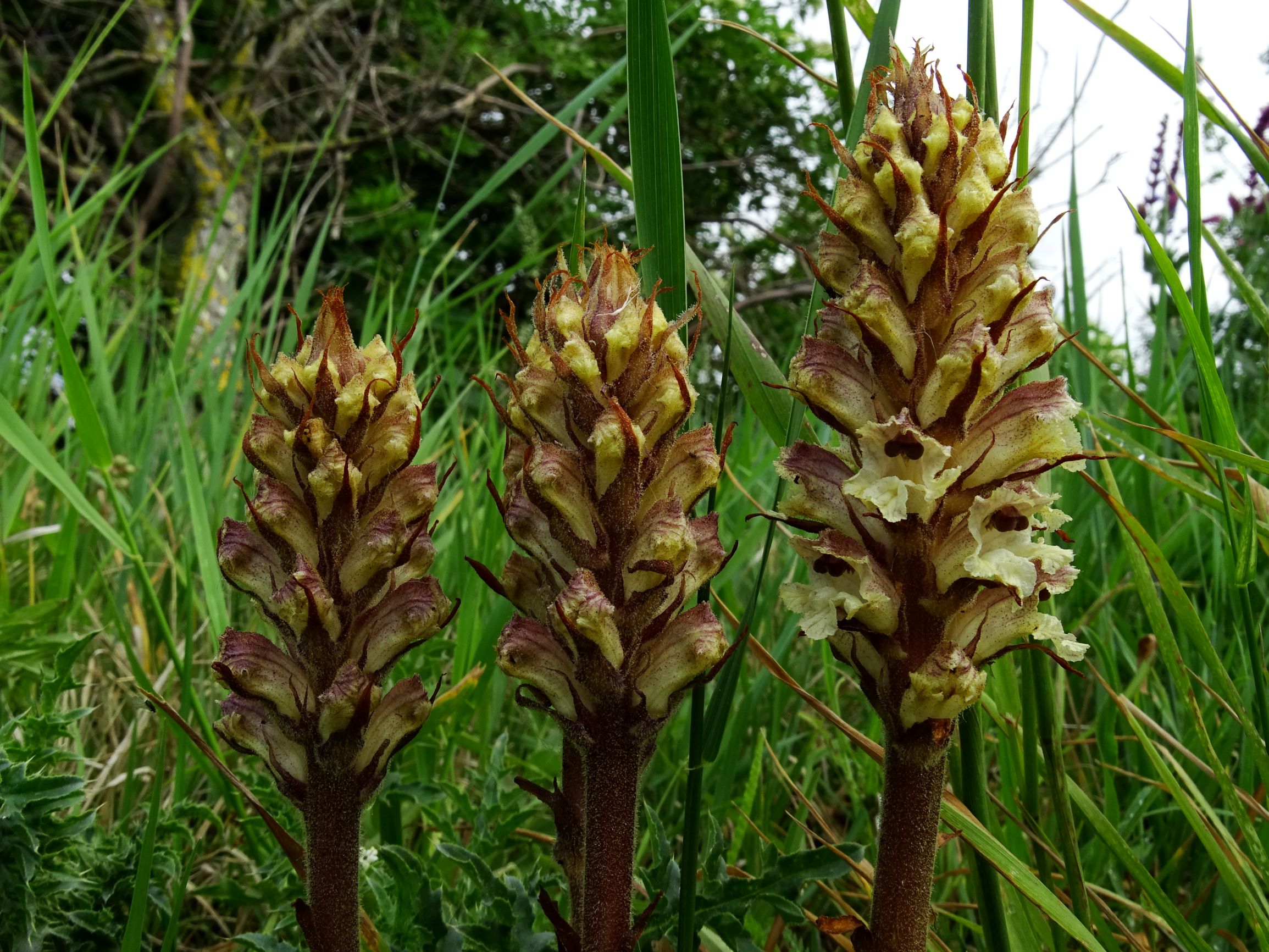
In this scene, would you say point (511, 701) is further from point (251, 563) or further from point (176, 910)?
point (251, 563)

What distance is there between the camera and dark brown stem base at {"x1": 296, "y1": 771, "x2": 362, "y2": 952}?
3.18 ft

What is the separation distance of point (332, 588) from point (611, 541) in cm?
27

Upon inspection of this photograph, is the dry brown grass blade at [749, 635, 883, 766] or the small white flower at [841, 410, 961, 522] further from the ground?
the small white flower at [841, 410, 961, 522]

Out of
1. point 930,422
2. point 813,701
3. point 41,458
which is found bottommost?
point 813,701

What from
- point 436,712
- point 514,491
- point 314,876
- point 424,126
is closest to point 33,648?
point 436,712

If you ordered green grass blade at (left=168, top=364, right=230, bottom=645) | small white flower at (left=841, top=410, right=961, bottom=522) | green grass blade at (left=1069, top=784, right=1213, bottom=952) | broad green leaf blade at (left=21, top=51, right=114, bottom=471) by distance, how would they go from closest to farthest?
small white flower at (left=841, top=410, right=961, bottom=522) → green grass blade at (left=1069, top=784, right=1213, bottom=952) → broad green leaf blade at (left=21, top=51, right=114, bottom=471) → green grass blade at (left=168, top=364, right=230, bottom=645)

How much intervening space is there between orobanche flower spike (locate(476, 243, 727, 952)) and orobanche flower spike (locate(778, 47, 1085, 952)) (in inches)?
4.6


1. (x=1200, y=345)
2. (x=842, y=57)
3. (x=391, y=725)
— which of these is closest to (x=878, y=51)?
(x=842, y=57)

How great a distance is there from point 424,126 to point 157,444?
6692 millimetres

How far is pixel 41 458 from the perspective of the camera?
57.2 inches

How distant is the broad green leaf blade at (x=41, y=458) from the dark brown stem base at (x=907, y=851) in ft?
3.44

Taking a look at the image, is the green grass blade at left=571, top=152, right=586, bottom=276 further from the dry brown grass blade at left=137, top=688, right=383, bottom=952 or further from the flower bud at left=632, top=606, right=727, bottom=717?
the dry brown grass blade at left=137, top=688, right=383, bottom=952

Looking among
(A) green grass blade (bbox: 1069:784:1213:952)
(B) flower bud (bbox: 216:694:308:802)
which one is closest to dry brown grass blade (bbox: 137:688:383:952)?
(B) flower bud (bbox: 216:694:308:802)

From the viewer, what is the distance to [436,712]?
1850 millimetres
